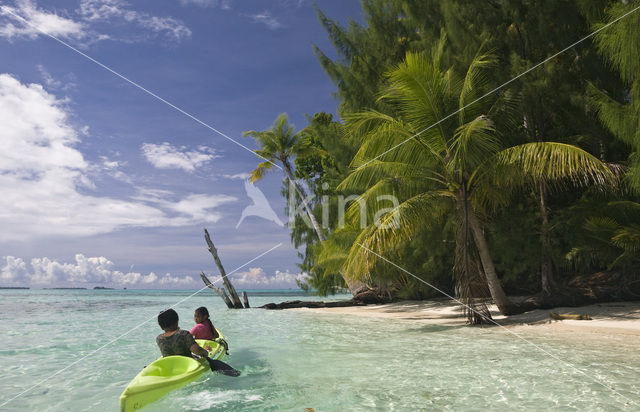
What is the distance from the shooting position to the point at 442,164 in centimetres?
1116

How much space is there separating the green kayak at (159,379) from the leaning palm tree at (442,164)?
19.3 feet

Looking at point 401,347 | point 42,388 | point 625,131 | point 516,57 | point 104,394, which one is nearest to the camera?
point 104,394

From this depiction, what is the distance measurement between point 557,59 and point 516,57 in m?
2.35

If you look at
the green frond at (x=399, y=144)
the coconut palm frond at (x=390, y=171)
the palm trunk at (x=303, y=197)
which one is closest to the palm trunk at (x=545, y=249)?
the coconut palm frond at (x=390, y=171)

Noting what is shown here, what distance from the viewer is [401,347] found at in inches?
339

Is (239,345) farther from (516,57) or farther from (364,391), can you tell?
(516,57)

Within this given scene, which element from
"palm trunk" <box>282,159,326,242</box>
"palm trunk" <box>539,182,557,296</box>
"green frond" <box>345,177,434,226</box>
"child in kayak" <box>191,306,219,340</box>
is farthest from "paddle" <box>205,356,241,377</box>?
"palm trunk" <box>282,159,326,242</box>

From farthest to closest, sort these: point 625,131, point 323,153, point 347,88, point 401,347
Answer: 1. point 323,153
2. point 347,88
3. point 625,131
4. point 401,347

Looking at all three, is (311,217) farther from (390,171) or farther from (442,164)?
(442,164)

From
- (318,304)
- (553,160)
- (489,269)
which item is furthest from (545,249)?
(318,304)

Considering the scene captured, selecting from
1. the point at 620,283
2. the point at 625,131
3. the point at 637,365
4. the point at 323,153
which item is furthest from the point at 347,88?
the point at 637,365

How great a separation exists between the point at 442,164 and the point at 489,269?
3.30 metres

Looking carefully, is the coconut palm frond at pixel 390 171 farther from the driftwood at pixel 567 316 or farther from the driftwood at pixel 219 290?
the driftwood at pixel 219 290

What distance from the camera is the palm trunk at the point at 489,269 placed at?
11366 mm
